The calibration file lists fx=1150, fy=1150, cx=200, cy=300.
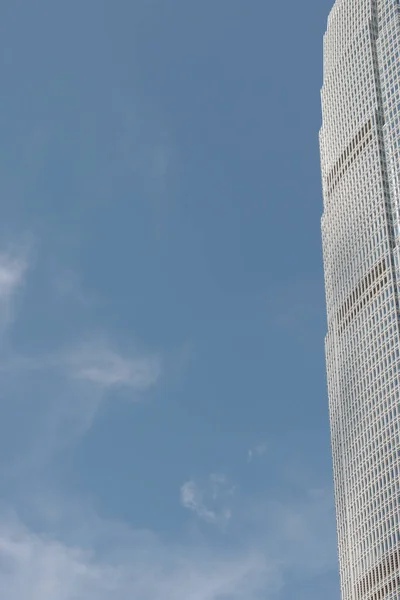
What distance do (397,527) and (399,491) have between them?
6.25 meters

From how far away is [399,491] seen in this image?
199625mm

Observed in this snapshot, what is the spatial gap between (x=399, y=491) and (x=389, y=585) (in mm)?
16037

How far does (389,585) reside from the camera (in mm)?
197000

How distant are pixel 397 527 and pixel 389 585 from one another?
9.96 meters

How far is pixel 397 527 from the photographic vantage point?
198m

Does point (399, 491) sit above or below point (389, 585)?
above
